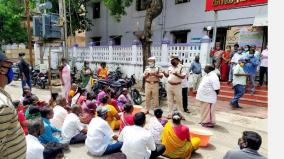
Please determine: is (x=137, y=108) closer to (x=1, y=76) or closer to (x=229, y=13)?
(x=1, y=76)

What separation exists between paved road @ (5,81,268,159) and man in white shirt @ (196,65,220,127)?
0.30m

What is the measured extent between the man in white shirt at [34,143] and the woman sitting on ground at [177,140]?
6.97 feet

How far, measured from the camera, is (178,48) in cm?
1201

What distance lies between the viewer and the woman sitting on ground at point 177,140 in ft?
15.5

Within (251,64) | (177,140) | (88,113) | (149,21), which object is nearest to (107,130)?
(177,140)

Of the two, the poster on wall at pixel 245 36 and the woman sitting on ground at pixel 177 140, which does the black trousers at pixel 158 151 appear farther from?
the poster on wall at pixel 245 36

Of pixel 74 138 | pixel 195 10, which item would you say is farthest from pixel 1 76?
pixel 195 10

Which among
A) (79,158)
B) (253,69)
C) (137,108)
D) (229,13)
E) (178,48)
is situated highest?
(229,13)

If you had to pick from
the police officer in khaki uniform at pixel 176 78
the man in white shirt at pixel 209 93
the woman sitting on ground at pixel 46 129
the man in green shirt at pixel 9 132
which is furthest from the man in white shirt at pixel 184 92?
the man in green shirt at pixel 9 132

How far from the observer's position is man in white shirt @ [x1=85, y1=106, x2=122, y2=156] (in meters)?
4.97

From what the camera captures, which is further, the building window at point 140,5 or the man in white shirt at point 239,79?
the building window at point 140,5

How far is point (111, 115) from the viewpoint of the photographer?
639 centimetres

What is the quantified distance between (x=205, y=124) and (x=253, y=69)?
374 centimetres

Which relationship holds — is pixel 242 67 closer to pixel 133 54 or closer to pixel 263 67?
pixel 263 67
